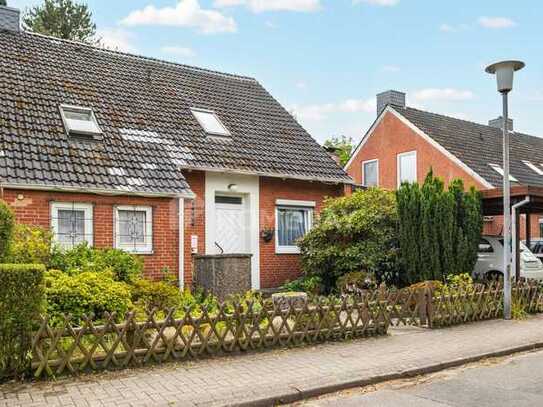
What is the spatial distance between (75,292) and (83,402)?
2.39 metres

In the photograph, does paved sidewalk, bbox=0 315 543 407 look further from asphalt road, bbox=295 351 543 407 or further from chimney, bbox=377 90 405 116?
Answer: chimney, bbox=377 90 405 116

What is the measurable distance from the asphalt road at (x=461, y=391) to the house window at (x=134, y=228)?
25.2 feet

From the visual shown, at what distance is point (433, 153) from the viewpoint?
24.7m

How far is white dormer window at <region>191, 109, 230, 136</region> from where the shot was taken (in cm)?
1661

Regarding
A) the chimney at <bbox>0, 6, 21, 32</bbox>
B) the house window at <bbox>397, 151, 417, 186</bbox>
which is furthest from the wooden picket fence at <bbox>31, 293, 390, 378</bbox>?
the house window at <bbox>397, 151, 417, 186</bbox>

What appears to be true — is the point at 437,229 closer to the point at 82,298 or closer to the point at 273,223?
the point at 273,223

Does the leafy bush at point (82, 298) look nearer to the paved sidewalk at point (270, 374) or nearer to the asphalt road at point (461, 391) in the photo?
the paved sidewalk at point (270, 374)

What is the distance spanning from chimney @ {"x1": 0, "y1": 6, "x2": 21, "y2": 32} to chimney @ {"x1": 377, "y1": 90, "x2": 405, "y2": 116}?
51.6 feet

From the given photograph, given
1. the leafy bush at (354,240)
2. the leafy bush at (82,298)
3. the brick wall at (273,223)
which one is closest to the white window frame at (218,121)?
the brick wall at (273,223)

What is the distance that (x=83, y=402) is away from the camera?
20.0 feet

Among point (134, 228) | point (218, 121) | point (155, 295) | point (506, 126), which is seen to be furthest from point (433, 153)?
point (155, 295)

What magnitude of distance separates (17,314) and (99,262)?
15.2ft

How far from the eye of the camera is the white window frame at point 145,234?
1312cm

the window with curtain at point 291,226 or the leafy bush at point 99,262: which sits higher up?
the window with curtain at point 291,226
